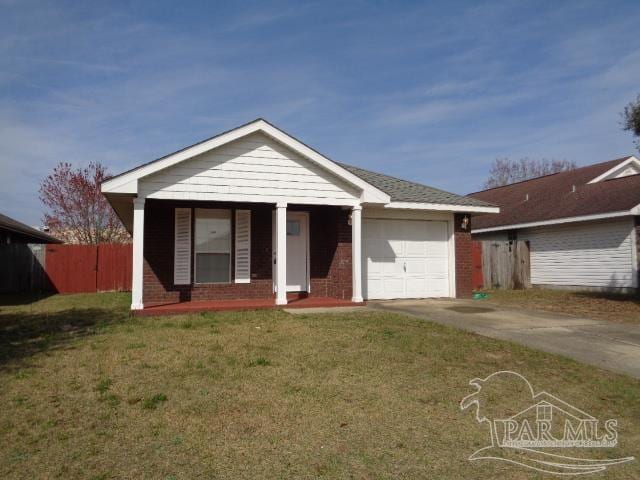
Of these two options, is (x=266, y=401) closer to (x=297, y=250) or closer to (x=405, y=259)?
(x=297, y=250)

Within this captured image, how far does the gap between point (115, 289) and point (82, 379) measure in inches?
616

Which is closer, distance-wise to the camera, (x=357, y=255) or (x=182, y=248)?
(x=357, y=255)

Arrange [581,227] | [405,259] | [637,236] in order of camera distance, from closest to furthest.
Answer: [405,259] < [637,236] < [581,227]

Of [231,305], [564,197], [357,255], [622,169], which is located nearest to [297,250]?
[357,255]

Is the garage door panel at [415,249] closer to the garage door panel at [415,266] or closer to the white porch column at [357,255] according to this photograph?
the garage door panel at [415,266]

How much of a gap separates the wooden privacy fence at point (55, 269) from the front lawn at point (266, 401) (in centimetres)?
1228

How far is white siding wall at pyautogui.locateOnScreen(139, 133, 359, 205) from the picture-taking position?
34.7 feet

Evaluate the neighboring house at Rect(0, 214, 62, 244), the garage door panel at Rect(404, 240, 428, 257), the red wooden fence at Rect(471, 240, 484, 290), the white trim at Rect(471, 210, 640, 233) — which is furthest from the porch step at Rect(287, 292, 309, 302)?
the neighboring house at Rect(0, 214, 62, 244)

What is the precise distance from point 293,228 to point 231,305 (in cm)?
311

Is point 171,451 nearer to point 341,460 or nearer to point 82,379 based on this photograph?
point 341,460

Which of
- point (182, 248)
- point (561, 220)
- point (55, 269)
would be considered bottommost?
point (55, 269)

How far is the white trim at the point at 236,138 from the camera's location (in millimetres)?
10125

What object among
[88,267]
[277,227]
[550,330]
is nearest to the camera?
[550,330]

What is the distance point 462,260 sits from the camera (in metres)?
14.4
